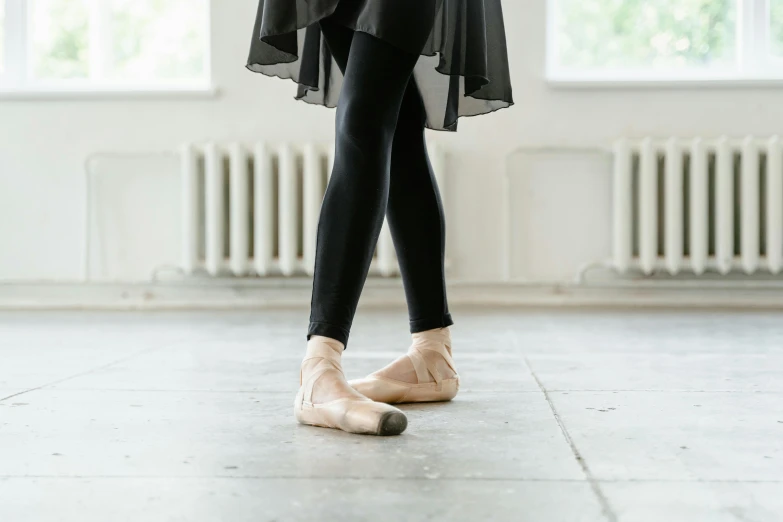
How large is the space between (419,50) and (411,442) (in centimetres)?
49

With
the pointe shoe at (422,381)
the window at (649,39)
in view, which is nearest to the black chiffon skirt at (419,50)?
the pointe shoe at (422,381)

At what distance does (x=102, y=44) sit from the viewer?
11.3 ft

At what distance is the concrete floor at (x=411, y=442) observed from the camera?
27.5 inches

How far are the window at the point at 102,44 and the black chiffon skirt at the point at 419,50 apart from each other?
2.24m

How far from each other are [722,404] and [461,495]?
0.61 m

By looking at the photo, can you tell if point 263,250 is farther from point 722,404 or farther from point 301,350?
point 722,404

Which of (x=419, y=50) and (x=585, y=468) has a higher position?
(x=419, y=50)

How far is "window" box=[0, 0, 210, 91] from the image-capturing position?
3422 mm

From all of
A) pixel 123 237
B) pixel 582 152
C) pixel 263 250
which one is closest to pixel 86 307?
pixel 123 237

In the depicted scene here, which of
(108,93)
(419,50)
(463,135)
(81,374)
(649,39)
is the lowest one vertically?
(81,374)

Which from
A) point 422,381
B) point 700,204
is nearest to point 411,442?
point 422,381

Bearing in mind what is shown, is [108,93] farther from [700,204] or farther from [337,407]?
[337,407]

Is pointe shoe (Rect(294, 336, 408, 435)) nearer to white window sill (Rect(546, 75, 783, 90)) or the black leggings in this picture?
the black leggings

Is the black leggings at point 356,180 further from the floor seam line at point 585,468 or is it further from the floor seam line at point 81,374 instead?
the floor seam line at point 81,374
